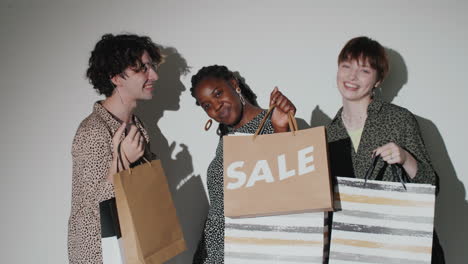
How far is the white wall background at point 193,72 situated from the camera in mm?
→ 2299

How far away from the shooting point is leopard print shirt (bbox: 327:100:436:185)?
1.88 meters

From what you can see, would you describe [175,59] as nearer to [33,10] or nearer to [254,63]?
[254,63]

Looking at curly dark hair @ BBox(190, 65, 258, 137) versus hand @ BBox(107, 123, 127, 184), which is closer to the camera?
hand @ BBox(107, 123, 127, 184)

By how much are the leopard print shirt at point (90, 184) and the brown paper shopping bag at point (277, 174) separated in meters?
0.51

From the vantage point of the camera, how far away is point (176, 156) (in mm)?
2523

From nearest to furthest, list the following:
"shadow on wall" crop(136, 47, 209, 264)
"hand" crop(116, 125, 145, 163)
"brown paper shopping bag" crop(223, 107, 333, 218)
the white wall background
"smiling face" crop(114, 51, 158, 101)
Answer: "brown paper shopping bag" crop(223, 107, 333, 218) → "hand" crop(116, 125, 145, 163) → "smiling face" crop(114, 51, 158, 101) → the white wall background → "shadow on wall" crop(136, 47, 209, 264)

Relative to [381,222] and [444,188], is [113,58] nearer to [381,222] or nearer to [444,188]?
[381,222]

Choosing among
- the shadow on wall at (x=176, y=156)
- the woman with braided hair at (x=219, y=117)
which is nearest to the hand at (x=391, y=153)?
the woman with braided hair at (x=219, y=117)

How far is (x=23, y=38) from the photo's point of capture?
2.44 m

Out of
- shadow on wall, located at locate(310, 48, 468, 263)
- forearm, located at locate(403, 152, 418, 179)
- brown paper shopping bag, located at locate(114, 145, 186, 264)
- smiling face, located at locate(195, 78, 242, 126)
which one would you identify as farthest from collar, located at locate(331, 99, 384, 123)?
brown paper shopping bag, located at locate(114, 145, 186, 264)

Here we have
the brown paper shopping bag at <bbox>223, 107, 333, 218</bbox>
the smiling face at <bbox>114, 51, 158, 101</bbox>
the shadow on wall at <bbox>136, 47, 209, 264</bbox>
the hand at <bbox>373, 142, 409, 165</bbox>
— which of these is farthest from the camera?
the shadow on wall at <bbox>136, 47, 209, 264</bbox>

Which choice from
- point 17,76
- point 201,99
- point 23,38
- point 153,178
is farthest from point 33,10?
point 153,178

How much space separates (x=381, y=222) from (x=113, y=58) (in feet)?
4.13

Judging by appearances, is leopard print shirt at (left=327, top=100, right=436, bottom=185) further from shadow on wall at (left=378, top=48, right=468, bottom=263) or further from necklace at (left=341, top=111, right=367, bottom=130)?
shadow on wall at (left=378, top=48, right=468, bottom=263)
